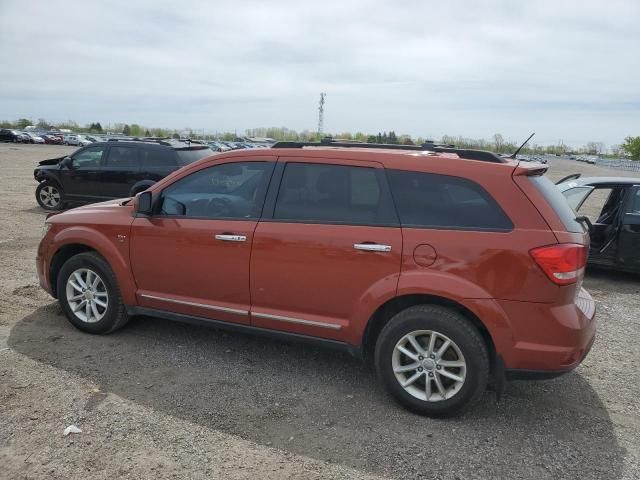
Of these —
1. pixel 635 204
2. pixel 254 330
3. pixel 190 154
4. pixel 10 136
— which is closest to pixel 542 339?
pixel 254 330

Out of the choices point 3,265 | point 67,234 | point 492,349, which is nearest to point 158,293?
point 67,234

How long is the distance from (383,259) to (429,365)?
770 millimetres

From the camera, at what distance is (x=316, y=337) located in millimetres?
3859

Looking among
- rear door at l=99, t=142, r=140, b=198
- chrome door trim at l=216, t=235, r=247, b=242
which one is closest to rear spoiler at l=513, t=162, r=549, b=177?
chrome door trim at l=216, t=235, r=247, b=242

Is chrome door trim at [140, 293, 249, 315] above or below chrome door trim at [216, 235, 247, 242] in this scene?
below

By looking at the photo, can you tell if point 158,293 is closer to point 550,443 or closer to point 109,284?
point 109,284

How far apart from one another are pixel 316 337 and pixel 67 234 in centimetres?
257

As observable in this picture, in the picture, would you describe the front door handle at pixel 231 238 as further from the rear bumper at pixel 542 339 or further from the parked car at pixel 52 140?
the parked car at pixel 52 140

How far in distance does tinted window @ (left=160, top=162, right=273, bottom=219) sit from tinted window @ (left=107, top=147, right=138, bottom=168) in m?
6.95

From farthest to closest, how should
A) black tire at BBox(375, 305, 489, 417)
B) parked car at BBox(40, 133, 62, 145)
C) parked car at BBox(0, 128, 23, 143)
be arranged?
1. parked car at BBox(40, 133, 62, 145)
2. parked car at BBox(0, 128, 23, 143)
3. black tire at BBox(375, 305, 489, 417)

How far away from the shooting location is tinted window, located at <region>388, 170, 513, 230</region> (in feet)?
11.2

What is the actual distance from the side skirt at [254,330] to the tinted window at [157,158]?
637 centimetres

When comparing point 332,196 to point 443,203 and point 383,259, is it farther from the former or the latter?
point 443,203

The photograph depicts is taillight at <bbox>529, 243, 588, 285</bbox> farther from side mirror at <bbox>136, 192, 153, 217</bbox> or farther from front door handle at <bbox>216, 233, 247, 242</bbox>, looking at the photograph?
side mirror at <bbox>136, 192, 153, 217</bbox>
